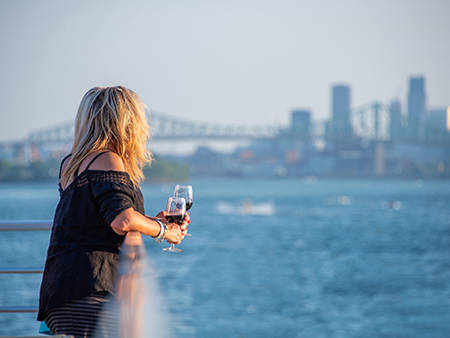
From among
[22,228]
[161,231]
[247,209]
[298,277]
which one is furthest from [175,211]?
[247,209]

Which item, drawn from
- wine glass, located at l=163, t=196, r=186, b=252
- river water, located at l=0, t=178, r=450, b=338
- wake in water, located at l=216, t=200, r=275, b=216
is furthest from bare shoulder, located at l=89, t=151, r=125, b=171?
wake in water, located at l=216, t=200, r=275, b=216

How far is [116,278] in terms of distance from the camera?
5.61ft

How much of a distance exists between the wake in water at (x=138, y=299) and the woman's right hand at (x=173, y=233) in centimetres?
24

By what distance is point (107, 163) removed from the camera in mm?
1741

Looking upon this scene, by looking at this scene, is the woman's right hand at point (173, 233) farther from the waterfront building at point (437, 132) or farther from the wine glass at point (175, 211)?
the waterfront building at point (437, 132)

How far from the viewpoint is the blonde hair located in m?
1.75

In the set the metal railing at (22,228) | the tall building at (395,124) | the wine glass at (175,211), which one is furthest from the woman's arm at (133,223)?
the tall building at (395,124)

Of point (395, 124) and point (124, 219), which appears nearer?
point (124, 219)

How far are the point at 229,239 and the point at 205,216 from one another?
13022mm

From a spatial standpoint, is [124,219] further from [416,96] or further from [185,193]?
[416,96]

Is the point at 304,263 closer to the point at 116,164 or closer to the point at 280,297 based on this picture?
the point at 280,297

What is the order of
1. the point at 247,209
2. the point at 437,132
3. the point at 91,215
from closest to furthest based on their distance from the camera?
the point at 91,215, the point at 247,209, the point at 437,132

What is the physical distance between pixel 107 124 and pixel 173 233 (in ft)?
1.24

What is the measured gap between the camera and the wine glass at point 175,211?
210 cm
